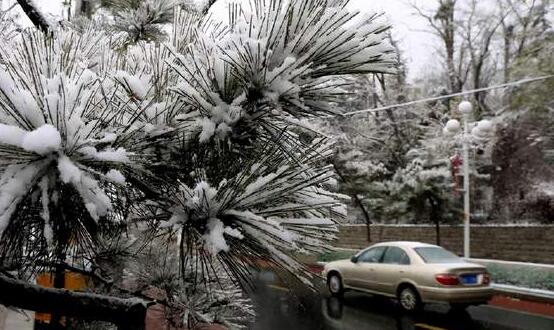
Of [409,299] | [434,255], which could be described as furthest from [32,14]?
[434,255]

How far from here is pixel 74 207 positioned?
91 cm

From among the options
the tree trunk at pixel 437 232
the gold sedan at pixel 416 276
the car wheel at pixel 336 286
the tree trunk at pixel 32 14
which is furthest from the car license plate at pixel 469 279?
the tree trunk at pixel 32 14

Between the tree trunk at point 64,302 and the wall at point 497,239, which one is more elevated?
the wall at point 497,239

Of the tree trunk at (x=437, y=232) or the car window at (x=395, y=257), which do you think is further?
the tree trunk at (x=437, y=232)

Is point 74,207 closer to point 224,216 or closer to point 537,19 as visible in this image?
point 224,216

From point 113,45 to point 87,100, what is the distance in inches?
42.3

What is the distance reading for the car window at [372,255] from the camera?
12.2 metres

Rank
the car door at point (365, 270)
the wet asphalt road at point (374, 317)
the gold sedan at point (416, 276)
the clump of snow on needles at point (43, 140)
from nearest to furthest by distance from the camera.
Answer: the clump of snow on needles at point (43, 140) < the wet asphalt road at point (374, 317) < the gold sedan at point (416, 276) < the car door at point (365, 270)

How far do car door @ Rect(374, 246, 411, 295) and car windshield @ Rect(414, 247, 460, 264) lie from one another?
1.04ft

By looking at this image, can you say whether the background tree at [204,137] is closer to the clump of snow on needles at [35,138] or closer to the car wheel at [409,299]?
the clump of snow on needles at [35,138]

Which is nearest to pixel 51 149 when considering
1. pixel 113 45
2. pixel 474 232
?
pixel 113 45

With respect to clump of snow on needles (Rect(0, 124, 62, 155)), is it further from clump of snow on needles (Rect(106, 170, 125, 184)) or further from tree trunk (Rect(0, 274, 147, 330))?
tree trunk (Rect(0, 274, 147, 330))

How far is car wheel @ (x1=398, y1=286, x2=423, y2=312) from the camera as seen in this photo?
10539mm

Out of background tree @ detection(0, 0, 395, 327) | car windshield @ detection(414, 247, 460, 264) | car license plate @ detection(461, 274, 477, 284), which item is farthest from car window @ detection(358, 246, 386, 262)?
background tree @ detection(0, 0, 395, 327)
